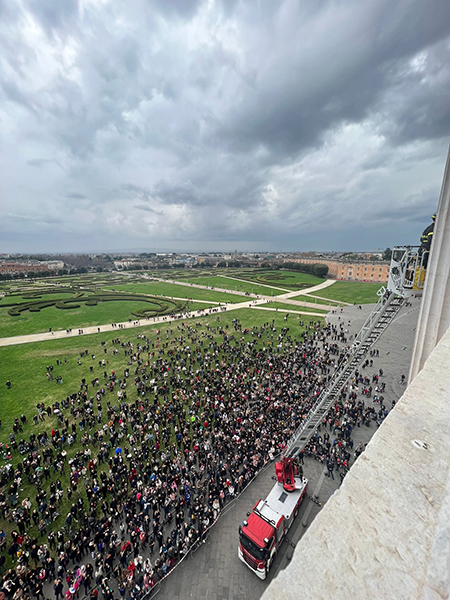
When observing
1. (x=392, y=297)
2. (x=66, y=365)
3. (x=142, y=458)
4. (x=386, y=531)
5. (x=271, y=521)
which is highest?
(x=392, y=297)

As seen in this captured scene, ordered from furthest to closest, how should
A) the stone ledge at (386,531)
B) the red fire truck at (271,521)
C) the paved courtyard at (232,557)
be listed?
the red fire truck at (271,521) → the paved courtyard at (232,557) → the stone ledge at (386,531)

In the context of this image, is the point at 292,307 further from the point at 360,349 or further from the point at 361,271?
the point at 361,271

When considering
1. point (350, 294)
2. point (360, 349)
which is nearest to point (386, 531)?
point (360, 349)

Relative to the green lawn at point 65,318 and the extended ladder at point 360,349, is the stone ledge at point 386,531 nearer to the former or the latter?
the extended ladder at point 360,349

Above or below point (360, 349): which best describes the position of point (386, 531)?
above

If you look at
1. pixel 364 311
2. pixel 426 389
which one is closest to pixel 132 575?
pixel 426 389

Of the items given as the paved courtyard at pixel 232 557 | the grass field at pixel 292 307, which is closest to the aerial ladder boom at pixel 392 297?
the paved courtyard at pixel 232 557

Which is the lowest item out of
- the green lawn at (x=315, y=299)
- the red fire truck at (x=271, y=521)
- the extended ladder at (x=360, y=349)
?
the green lawn at (x=315, y=299)
